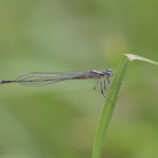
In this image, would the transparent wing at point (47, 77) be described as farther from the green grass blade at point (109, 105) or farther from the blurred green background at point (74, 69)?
the green grass blade at point (109, 105)

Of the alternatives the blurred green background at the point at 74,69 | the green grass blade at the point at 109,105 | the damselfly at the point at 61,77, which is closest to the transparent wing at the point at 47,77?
the damselfly at the point at 61,77

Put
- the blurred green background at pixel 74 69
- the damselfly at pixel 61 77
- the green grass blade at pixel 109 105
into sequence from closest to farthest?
1. the green grass blade at pixel 109 105
2. the damselfly at pixel 61 77
3. the blurred green background at pixel 74 69

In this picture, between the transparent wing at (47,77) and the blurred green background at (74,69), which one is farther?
the blurred green background at (74,69)

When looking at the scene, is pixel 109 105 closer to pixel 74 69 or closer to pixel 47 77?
pixel 47 77

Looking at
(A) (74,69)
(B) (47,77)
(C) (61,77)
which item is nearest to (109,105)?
(C) (61,77)

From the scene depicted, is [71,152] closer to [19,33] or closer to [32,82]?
[32,82]

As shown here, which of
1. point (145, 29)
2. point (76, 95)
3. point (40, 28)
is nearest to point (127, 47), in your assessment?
point (145, 29)

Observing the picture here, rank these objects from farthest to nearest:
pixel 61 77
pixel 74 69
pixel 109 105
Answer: pixel 74 69 → pixel 61 77 → pixel 109 105
